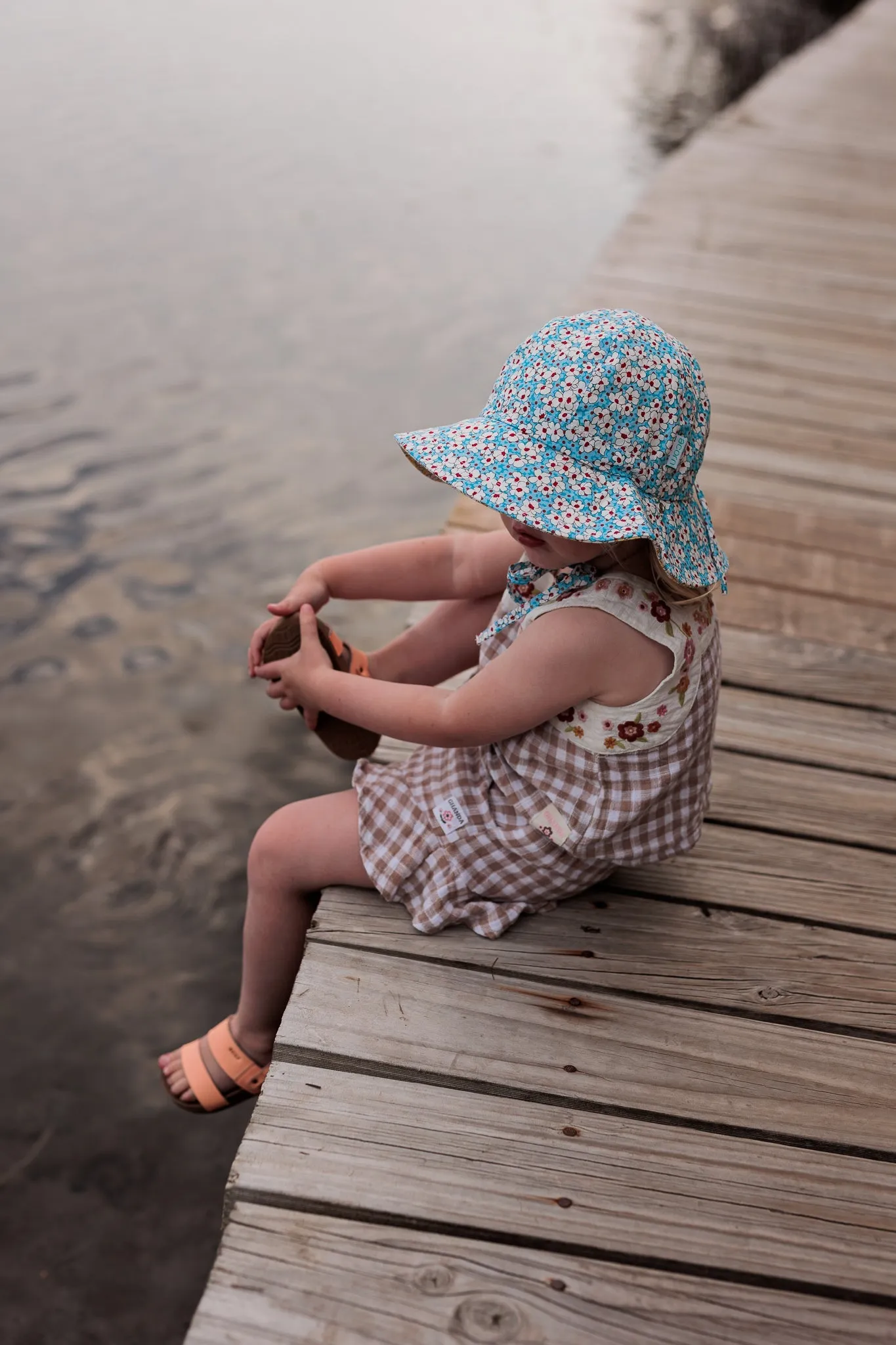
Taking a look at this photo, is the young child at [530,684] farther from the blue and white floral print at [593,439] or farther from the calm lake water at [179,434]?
the calm lake water at [179,434]

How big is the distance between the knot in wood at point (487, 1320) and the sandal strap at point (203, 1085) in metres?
0.64

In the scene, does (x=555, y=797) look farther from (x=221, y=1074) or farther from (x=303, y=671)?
(x=221, y=1074)

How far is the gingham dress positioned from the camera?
4.91 feet

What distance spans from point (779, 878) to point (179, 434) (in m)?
3.33

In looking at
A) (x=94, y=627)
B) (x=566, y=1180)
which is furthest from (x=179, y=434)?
(x=566, y=1180)

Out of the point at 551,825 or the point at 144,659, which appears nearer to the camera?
the point at 551,825

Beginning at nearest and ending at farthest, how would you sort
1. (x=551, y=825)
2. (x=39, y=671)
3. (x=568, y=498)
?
(x=568, y=498) < (x=551, y=825) < (x=39, y=671)

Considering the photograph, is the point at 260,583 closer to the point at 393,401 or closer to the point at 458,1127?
the point at 393,401

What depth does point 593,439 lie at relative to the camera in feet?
4.43

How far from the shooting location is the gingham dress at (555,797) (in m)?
1.50

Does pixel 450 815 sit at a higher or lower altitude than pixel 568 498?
lower

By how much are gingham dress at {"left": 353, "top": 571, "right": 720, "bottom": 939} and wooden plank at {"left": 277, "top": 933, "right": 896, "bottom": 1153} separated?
94mm

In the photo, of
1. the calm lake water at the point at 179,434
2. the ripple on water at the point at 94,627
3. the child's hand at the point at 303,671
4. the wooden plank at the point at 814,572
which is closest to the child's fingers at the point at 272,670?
the child's hand at the point at 303,671

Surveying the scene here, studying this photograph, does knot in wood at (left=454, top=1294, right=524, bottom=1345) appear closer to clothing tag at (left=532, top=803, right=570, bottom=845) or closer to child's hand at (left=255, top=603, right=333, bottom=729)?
clothing tag at (left=532, top=803, right=570, bottom=845)
